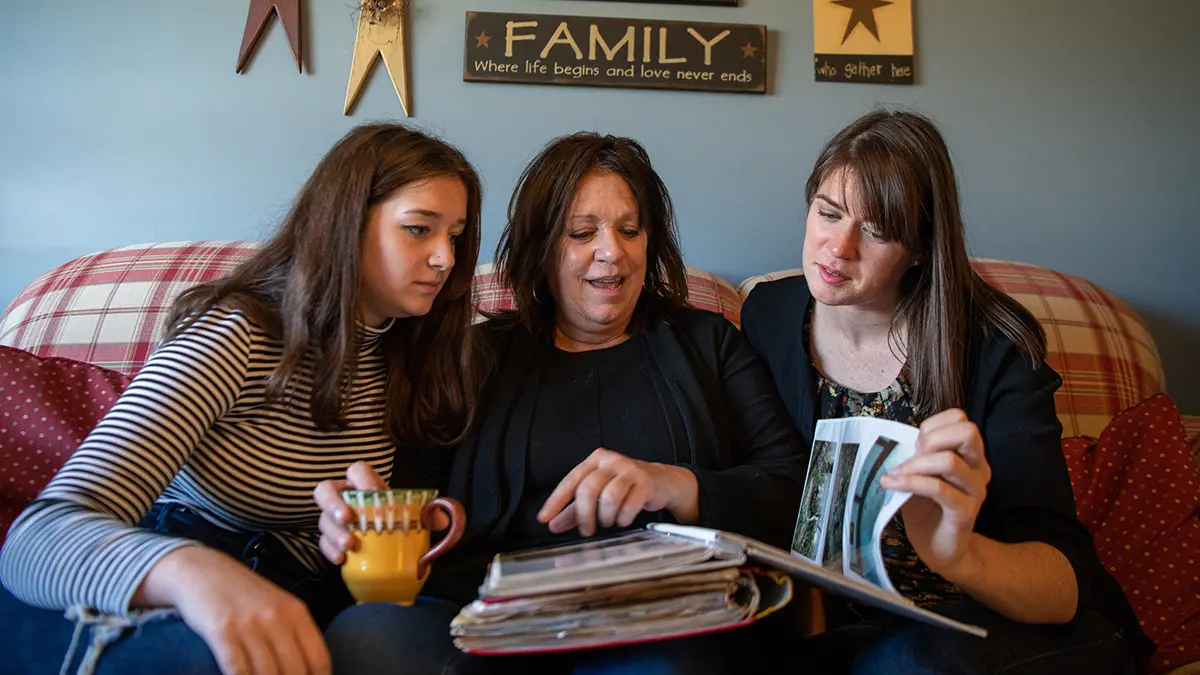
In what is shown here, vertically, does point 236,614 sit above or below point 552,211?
below

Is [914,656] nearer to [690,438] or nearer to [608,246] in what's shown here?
[690,438]

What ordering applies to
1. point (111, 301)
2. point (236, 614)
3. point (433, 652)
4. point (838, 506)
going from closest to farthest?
point (236, 614)
point (433, 652)
point (838, 506)
point (111, 301)

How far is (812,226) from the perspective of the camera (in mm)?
1250

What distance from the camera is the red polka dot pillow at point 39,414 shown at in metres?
1.20

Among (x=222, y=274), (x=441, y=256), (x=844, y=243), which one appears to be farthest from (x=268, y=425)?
(x=844, y=243)

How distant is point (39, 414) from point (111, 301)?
0.45 metres

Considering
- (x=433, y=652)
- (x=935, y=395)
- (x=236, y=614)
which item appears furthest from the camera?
(x=935, y=395)

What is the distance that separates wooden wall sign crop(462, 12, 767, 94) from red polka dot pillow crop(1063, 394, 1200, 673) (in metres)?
1.06

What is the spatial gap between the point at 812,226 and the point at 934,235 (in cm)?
17

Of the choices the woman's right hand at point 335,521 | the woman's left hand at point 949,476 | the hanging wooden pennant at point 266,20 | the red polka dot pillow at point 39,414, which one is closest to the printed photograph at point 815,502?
the woman's left hand at point 949,476

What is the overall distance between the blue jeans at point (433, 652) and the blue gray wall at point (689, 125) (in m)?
1.21

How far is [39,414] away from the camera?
125 cm

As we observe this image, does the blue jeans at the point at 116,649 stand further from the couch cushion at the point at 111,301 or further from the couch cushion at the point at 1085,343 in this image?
the couch cushion at the point at 1085,343

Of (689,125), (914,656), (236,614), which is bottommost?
(914,656)
